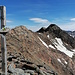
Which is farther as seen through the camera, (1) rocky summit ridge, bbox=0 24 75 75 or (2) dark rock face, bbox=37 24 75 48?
(2) dark rock face, bbox=37 24 75 48

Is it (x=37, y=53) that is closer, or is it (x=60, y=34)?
(x=37, y=53)

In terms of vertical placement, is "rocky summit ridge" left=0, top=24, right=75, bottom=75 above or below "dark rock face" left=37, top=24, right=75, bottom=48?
below

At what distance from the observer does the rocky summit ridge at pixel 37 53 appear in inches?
624

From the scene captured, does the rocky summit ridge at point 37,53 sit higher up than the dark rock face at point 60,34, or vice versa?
the dark rock face at point 60,34

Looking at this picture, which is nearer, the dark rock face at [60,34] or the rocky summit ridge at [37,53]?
the rocky summit ridge at [37,53]

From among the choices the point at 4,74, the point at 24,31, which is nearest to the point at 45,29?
the point at 24,31

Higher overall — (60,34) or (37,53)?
(60,34)

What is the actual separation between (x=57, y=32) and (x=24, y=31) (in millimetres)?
39613

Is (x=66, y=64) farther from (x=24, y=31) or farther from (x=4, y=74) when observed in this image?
(x=4, y=74)

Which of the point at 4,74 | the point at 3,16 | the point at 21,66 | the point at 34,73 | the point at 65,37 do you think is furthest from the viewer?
the point at 65,37

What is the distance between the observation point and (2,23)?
8.84 metres

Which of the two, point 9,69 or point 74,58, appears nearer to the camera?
point 9,69

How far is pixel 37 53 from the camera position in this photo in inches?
1705

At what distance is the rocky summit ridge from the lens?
15859mm
